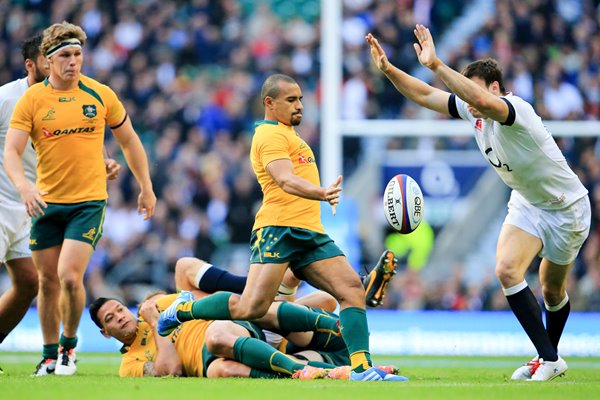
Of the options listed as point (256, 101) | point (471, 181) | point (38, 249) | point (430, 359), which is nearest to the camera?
point (38, 249)

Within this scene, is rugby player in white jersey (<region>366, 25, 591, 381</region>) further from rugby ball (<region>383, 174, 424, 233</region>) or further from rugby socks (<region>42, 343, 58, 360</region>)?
rugby socks (<region>42, 343, 58, 360</region>)

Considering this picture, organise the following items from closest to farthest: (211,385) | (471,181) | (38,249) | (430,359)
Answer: (211,385), (38,249), (430,359), (471,181)

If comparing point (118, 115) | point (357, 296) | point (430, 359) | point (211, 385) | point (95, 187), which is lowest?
point (430, 359)

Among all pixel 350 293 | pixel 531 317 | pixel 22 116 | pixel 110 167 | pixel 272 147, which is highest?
pixel 22 116

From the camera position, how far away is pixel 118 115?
29.3 feet

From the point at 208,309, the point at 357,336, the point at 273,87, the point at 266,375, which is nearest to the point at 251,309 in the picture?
the point at 208,309

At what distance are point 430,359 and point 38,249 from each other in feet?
19.0

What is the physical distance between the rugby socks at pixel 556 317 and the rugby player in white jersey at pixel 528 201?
0.57 ft

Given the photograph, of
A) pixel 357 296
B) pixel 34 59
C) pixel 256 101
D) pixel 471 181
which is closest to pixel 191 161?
pixel 256 101

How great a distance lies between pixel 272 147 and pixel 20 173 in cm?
192

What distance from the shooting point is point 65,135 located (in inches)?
Answer: 339

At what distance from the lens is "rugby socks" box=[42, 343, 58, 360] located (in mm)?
8789

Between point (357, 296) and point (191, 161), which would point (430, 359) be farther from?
point (191, 161)

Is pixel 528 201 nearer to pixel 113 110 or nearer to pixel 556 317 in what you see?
pixel 556 317
